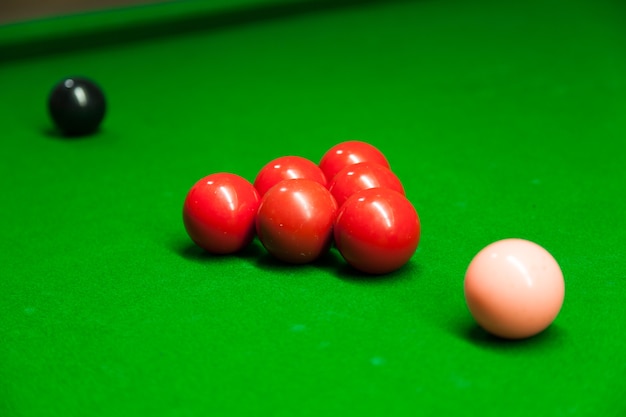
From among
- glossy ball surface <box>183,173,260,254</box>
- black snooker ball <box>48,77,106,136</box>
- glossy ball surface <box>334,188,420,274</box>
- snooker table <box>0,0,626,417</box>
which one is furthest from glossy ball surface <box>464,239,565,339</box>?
black snooker ball <box>48,77,106,136</box>

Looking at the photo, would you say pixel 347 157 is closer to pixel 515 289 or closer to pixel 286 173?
pixel 286 173

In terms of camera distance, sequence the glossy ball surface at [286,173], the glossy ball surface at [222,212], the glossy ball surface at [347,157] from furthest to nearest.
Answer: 1. the glossy ball surface at [347,157]
2. the glossy ball surface at [286,173]
3. the glossy ball surface at [222,212]

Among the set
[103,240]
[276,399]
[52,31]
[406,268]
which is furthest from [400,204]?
[52,31]

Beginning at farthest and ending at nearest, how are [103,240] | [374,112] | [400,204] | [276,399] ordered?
1. [374,112]
2. [103,240]
3. [400,204]
4. [276,399]

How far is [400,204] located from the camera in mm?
2984

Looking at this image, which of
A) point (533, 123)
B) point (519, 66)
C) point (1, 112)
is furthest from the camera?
point (519, 66)

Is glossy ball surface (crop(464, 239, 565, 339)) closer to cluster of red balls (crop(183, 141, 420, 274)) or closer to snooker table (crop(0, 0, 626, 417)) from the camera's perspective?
snooker table (crop(0, 0, 626, 417))

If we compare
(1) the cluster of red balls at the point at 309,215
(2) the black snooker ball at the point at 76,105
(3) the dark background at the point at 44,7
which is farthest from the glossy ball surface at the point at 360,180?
(3) the dark background at the point at 44,7

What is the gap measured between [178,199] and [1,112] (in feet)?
7.58

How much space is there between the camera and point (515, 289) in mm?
2488

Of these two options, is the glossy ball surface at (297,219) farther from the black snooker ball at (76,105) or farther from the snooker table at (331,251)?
the black snooker ball at (76,105)

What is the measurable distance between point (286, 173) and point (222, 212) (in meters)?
0.33

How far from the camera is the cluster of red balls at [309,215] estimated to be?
296 centimetres

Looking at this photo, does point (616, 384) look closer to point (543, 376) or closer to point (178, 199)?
point (543, 376)
